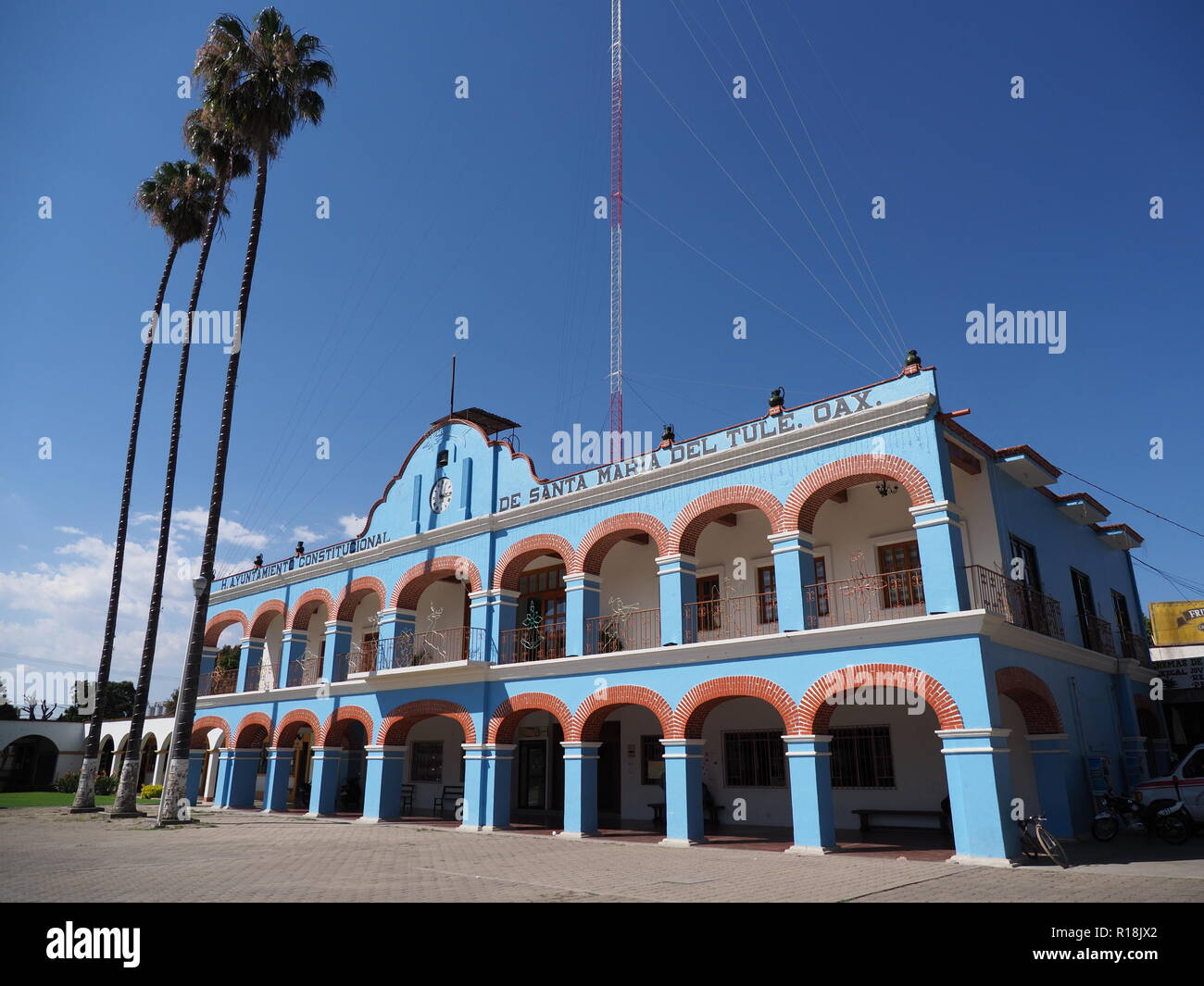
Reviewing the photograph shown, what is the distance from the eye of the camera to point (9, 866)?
10125mm

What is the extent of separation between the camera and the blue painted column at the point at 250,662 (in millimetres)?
23766

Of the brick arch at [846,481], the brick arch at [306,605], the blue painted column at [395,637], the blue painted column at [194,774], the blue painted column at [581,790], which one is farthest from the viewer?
the blue painted column at [194,774]

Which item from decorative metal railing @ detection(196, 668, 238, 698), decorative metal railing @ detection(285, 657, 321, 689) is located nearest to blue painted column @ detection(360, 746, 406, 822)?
decorative metal railing @ detection(285, 657, 321, 689)

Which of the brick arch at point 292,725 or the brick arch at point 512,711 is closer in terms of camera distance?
the brick arch at point 512,711

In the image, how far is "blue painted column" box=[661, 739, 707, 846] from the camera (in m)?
13.2

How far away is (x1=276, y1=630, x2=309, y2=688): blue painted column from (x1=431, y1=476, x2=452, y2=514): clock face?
647 cm

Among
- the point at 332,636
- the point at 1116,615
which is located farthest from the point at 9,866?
the point at 1116,615

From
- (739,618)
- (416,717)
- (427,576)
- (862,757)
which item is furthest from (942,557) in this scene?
(416,717)

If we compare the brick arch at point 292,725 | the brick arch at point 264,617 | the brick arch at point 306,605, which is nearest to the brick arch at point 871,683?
the brick arch at point 292,725

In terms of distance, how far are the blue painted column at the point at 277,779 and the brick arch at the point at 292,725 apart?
21cm

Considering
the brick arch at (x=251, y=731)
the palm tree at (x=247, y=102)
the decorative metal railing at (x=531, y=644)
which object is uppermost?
the palm tree at (x=247, y=102)

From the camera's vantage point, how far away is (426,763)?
22.8m

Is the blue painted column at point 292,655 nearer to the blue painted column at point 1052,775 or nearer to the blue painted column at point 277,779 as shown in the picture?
the blue painted column at point 277,779
